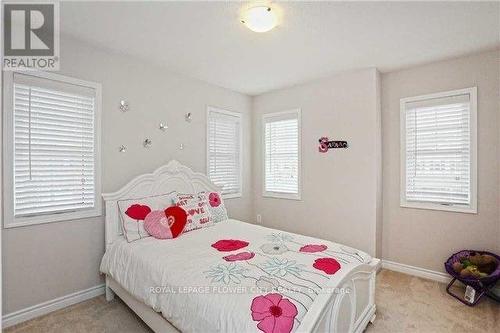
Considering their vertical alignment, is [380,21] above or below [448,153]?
above

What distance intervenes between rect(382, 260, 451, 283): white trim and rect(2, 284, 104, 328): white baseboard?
337cm

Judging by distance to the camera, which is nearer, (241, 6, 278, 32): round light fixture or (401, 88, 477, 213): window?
(241, 6, 278, 32): round light fixture

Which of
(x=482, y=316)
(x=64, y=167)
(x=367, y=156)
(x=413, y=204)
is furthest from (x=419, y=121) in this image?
(x=64, y=167)

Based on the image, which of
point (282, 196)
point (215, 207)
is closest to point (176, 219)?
point (215, 207)

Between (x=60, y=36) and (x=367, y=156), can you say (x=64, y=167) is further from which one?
(x=367, y=156)

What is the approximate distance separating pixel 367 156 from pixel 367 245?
3.59ft

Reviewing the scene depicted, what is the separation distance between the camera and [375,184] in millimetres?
3348

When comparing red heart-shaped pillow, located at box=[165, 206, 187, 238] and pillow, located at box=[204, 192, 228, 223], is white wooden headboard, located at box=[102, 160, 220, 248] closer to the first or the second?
pillow, located at box=[204, 192, 228, 223]

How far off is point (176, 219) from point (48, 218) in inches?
44.3

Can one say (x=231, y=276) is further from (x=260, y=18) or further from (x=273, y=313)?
(x=260, y=18)

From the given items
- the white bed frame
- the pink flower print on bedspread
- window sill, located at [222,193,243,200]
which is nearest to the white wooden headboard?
the white bed frame

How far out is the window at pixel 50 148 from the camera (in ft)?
7.68

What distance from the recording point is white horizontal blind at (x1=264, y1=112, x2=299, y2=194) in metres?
4.16

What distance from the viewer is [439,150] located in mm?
3182
